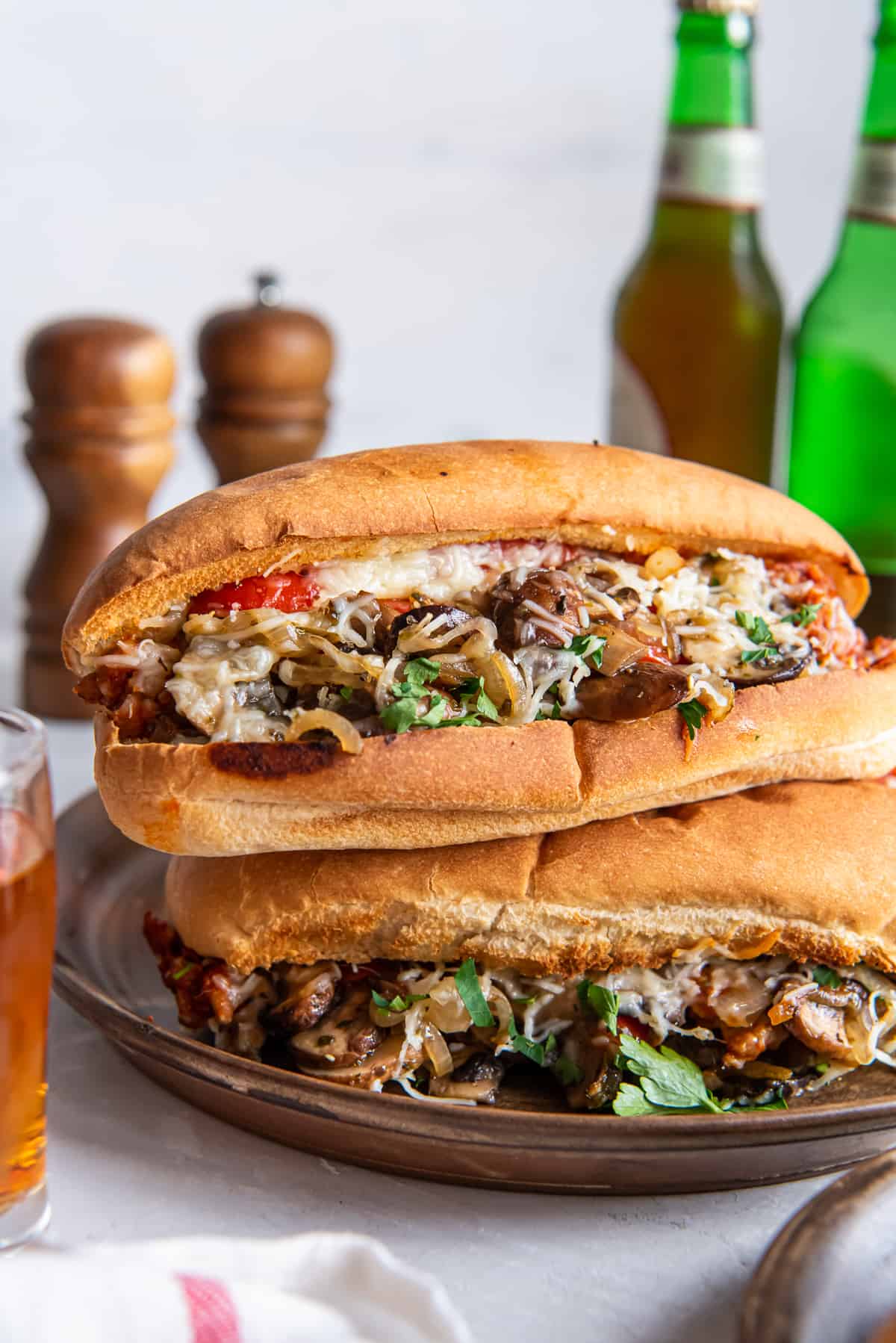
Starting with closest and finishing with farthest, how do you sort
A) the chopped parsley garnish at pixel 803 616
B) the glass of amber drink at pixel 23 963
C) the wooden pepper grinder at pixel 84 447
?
1. the glass of amber drink at pixel 23 963
2. the chopped parsley garnish at pixel 803 616
3. the wooden pepper grinder at pixel 84 447

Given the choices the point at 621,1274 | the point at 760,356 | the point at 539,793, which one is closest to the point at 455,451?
the point at 539,793

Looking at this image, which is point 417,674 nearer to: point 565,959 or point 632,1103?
point 565,959

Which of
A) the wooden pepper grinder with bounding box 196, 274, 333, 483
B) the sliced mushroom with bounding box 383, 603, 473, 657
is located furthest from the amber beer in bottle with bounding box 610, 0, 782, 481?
the sliced mushroom with bounding box 383, 603, 473, 657

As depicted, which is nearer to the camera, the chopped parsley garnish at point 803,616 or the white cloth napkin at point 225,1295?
the white cloth napkin at point 225,1295

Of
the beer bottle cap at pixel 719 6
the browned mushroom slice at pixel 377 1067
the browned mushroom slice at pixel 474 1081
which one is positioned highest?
the beer bottle cap at pixel 719 6

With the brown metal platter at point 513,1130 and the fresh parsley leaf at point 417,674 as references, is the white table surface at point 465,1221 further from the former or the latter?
the fresh parsley leaf at point 417,674

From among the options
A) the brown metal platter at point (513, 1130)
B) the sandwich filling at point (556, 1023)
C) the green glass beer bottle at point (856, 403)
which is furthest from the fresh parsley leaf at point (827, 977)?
the green glass beer bottle at point (856, 403)
